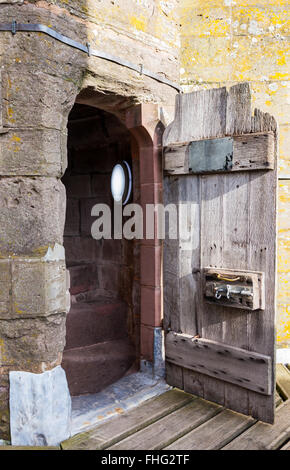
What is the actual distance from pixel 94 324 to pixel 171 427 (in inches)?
61.0

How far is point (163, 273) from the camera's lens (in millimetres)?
3031

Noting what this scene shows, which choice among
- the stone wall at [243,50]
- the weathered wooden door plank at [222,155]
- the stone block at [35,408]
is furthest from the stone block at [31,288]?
the stone wall at [243,50]

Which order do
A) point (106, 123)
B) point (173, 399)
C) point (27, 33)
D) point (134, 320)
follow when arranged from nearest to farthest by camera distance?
point (27, 33) → point (173, 399) → point (134, 320) → point (106, 123)

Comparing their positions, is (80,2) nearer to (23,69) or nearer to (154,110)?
(23,69)

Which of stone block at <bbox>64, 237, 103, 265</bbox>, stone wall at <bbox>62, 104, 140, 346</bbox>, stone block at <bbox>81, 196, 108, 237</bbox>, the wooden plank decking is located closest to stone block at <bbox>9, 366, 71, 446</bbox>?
the wooden plank decking

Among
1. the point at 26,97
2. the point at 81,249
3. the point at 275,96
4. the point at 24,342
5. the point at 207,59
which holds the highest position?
the point at 207,59

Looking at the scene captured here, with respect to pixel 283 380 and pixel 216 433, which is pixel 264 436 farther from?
pixel 283 380

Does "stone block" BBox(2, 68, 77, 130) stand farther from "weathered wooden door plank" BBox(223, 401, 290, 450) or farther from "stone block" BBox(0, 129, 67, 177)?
"weathered wooden door plank" BBox(223, 401, 290, 450)

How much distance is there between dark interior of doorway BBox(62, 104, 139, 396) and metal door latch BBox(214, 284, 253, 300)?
3.42 ft

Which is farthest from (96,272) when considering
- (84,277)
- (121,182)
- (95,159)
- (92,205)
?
(95,159)

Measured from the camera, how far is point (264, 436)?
2.36 metres

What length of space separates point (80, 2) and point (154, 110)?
88cm

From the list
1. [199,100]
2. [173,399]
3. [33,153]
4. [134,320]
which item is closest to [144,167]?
[199,100]

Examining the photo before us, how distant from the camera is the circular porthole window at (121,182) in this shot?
12.3ft
